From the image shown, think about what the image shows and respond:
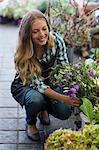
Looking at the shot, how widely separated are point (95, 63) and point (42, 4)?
4.19m

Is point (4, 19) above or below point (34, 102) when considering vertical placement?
below

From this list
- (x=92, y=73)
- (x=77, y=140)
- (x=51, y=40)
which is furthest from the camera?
(x=51, y=40)

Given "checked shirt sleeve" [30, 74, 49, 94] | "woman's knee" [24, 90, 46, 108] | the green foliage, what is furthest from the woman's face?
the green foliage

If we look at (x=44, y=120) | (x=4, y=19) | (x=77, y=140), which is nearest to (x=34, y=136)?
(x=44, y=120)

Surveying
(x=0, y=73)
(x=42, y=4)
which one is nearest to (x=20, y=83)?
(x=0, y=73)

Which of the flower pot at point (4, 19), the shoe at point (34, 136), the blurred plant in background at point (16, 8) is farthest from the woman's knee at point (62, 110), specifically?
the flower pot at point (4, 19)

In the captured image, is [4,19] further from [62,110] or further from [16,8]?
[62,110]

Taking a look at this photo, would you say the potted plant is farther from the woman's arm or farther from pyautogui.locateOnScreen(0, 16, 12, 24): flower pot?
pyautogui.locateOnScreen(0, 16, 12, 24): flower pot

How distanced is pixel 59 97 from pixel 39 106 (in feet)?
0.57

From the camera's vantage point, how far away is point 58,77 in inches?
99.9

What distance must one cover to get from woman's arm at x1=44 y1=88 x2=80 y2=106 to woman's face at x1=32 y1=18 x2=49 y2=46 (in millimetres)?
339

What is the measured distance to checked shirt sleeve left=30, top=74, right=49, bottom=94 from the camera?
2.62 m

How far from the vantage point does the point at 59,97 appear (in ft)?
8.29

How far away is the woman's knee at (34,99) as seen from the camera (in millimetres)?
2594
